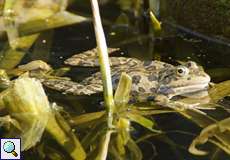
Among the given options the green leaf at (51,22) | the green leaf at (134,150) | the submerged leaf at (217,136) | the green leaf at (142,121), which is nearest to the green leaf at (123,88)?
the green leaf at (142,121)

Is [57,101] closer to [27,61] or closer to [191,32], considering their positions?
[27,61]

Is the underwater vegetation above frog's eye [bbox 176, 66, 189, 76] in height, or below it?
below

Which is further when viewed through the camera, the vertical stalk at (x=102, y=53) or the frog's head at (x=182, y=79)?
the frog's head at (x=182, y=79)

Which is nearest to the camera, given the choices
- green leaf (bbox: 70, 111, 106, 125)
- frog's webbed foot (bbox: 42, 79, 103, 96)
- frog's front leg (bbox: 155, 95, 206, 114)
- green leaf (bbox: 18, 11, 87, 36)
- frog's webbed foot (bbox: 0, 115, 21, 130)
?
frog's webbed foot (bbox: 0, 115, 21, 130)

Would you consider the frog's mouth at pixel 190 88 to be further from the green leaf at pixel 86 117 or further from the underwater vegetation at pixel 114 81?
the green leaf at pixel 86 117

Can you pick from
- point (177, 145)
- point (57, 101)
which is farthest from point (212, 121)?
point (57, 101)

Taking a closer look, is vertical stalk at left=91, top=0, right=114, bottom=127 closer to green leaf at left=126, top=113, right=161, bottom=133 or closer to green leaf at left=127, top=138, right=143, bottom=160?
green leaf at left=126, top=113, right=161, bottom=133

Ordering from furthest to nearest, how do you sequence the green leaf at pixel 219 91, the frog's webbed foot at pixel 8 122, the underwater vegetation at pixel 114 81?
the green leaf at pixel 219 91
the frog's webbed foot at pixel 8 122
the underwater vegetation at pixel 114 81

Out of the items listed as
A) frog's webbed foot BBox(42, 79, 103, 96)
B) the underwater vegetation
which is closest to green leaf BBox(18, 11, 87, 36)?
the underwater vegetation
